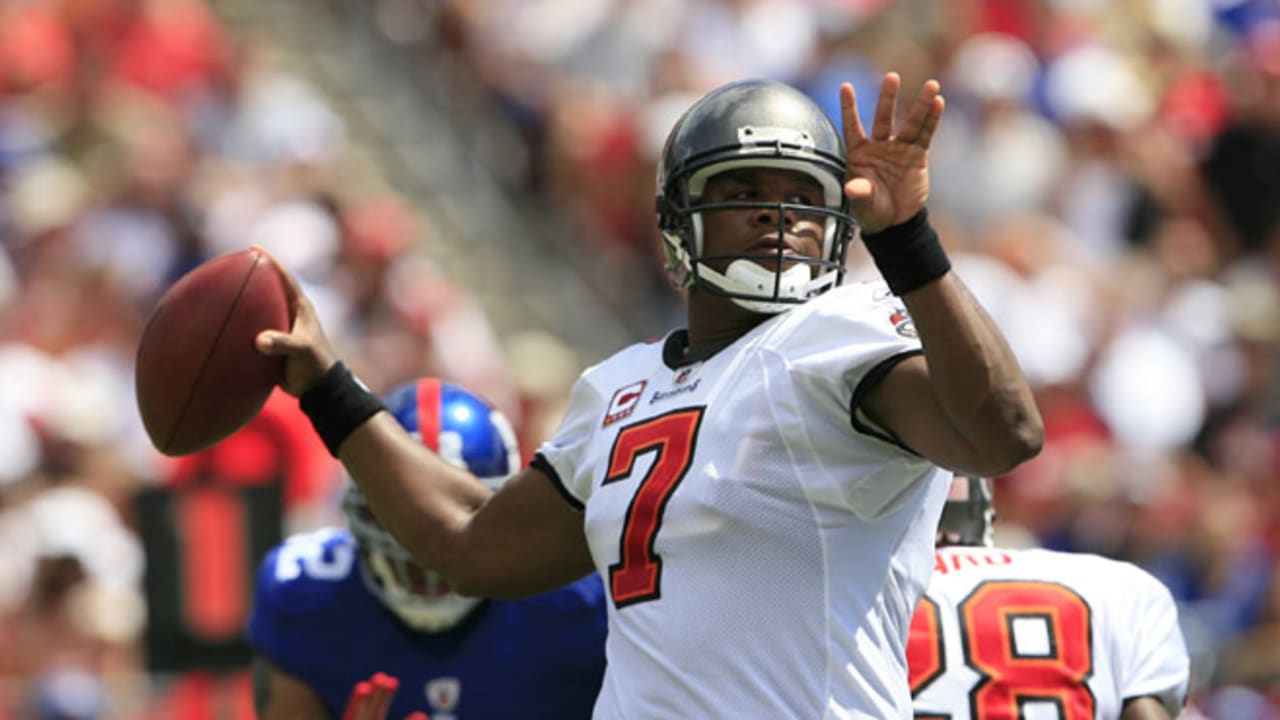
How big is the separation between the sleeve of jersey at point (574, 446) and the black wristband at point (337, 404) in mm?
347

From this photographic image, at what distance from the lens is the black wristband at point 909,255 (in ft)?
9.81

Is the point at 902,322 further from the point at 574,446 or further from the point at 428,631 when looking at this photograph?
the point at 428,631

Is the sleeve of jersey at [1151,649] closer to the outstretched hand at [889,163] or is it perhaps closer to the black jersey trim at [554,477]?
the black jersey trim at [554,477]

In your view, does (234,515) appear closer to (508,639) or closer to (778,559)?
(508,639)

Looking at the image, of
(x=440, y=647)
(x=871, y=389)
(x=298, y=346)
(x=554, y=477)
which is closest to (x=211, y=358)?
(x=298, y=346)

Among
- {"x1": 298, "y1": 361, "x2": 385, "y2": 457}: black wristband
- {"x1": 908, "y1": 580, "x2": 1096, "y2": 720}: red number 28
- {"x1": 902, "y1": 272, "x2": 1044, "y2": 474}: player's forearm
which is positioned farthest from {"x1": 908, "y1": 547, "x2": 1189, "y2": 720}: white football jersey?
{"x1": 298, "y1": 361, "x2": 385, "y2": 457}: black wristband

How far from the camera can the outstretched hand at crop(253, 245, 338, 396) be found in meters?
3.83

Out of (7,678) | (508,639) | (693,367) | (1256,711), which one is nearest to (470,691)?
(508,639)

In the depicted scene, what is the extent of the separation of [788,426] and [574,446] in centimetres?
61

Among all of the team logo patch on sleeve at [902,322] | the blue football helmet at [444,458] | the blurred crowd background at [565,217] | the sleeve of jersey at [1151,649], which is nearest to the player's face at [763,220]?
the team logo patch on sleeve at [902,322]

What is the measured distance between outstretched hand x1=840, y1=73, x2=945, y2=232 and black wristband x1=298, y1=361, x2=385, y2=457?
1209mm

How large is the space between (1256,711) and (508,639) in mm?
3566

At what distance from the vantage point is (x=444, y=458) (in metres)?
4.48

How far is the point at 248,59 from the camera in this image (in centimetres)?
963
